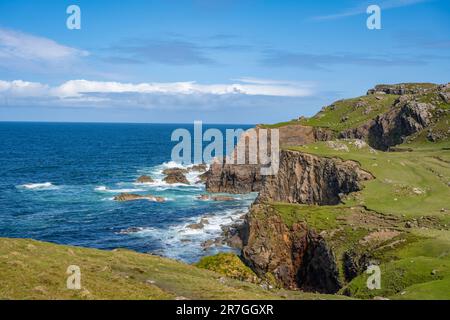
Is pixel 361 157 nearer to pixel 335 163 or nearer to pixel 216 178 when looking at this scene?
pixel 335 163

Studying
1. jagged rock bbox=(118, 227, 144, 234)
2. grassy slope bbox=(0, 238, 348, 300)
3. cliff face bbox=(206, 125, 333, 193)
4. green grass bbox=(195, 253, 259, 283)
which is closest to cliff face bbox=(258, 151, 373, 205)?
jagged rock bbox=(118, 227, 144, 234)

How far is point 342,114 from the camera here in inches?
5231

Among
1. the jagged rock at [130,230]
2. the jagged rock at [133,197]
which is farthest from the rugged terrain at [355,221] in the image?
the jagged rock at [133,197]

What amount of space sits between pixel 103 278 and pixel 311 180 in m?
49.5

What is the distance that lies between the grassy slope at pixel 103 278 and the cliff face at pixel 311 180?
34.4 meters

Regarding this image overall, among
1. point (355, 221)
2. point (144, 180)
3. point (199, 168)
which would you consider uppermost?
point (355, 221)

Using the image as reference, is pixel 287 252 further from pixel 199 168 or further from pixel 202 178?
pixel 199 168

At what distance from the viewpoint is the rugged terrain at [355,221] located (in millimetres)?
34644

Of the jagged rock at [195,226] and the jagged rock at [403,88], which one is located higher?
the jagged rock at [403,88]

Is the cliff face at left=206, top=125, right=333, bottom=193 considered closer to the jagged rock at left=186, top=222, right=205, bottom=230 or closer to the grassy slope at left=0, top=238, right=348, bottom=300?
the jagged rock at left=186, top=222, right=205, bottom=230

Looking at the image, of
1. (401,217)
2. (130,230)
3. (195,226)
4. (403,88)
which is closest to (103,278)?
(401,217)

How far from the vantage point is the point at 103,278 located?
25.9 metres

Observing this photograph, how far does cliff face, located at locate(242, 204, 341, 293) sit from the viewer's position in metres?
46.5

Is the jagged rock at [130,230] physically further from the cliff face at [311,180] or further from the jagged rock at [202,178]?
the jagged rock at [202,178]
